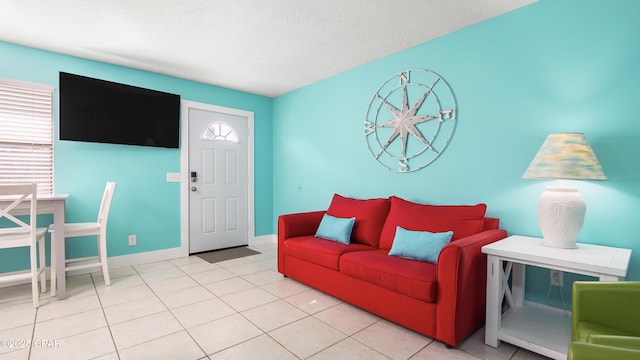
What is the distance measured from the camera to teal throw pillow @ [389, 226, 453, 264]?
2.23m

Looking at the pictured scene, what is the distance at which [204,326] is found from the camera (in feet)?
7.16

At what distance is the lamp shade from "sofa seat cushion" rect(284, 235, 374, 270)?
1492 millimetres

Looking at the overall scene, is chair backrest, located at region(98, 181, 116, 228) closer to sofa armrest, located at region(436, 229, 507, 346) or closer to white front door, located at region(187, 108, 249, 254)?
white front door, located at region(187, 108, 249, 254)

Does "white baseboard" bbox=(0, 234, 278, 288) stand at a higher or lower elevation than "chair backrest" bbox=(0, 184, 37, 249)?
lower

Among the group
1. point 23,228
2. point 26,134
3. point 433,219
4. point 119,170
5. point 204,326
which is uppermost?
point 26,134

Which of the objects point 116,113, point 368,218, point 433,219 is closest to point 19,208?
point 116,113

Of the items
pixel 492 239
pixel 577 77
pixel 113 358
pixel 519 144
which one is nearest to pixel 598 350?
pixel 492 239

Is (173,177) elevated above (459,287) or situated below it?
above

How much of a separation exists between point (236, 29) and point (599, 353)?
3.07 meters

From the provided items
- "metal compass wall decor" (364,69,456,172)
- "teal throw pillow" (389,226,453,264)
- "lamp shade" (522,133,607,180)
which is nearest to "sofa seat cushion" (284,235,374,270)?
"teal throw pillow" (389,226,453,264)

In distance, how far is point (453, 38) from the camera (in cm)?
276

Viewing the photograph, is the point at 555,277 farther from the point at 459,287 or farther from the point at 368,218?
the point at 368,218

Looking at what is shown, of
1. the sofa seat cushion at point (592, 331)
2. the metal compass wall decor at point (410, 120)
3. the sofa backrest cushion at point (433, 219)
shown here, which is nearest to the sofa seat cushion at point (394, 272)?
the sofa backrest cushion at point (433, 219)

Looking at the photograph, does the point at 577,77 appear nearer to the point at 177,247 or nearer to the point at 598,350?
the point at 598,350
